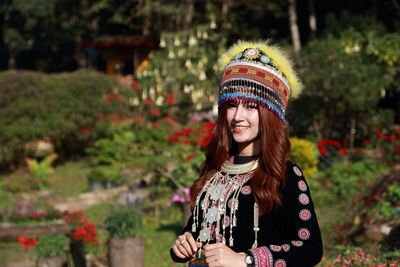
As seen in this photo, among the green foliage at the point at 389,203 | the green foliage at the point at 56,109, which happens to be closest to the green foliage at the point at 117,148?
the green foliage at the point at 56,109

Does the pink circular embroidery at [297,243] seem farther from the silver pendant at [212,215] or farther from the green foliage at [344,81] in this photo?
the green foliage at [344,81]

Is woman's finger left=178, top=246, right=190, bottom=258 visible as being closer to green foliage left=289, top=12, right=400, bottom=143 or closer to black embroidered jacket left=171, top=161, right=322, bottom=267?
black embroidered jacket left=171, top=161, right=322, bottom=267

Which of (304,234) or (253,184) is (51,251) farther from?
(304,234)

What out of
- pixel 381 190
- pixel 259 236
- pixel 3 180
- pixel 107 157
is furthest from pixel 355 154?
pixel 259 236

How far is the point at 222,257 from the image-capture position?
7.25 feet

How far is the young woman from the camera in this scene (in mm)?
2256

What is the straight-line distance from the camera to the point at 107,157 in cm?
1388

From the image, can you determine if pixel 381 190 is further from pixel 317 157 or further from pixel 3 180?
pixel 3 180

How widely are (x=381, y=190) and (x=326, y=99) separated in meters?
6.16

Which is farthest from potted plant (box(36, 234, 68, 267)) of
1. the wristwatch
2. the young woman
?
the wristwatch

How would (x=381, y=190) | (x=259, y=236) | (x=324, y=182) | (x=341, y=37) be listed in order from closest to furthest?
(x=259, y=236) → (x=381, y=190) → (x=324, y=182) → (x=341, y=37)

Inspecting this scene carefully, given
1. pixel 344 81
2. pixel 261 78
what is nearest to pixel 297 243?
pixel 261 78

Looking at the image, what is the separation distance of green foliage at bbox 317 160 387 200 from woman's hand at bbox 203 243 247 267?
816cm

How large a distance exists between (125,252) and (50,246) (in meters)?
0.98
